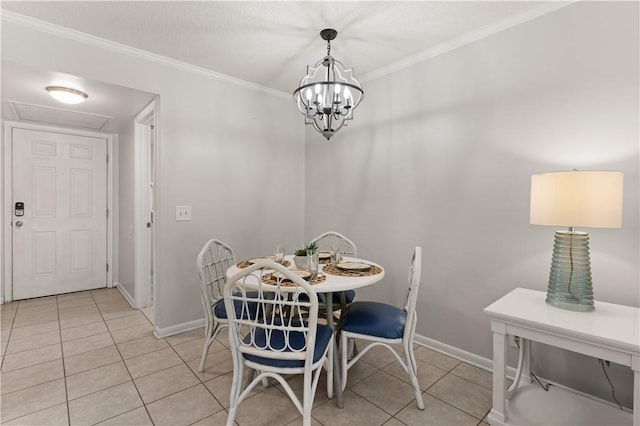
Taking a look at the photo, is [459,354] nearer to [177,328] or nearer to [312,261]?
[312,261]

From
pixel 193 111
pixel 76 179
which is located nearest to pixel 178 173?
pixel 193 111

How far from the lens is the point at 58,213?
3881 mm

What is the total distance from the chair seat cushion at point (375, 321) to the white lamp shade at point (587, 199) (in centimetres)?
100

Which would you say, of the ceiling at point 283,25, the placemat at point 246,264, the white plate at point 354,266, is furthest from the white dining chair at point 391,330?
the ceiling at point 283,25

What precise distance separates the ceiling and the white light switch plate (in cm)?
133

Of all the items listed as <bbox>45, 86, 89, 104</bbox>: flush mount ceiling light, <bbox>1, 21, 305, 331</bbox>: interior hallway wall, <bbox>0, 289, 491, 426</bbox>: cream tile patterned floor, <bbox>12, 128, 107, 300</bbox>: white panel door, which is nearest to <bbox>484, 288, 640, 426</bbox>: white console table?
<bbox>0, 289, 491, 426</bbox>: cream tile patterned floor

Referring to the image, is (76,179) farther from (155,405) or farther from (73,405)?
(155,405)

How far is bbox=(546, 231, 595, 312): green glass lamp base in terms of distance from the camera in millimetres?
1590

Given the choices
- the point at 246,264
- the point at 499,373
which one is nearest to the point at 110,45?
the point at 246,264

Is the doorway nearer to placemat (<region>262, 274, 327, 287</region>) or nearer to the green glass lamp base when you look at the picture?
placemat (<region>262, 274, 327, 287</region>)

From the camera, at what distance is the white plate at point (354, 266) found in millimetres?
2090

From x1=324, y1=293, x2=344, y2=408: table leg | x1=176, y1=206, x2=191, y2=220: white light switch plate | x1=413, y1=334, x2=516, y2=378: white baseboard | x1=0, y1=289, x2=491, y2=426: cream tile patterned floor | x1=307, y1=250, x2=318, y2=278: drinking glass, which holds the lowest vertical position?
x1=0, y1=289, x2=491, y2=426: cream tile patterned floor

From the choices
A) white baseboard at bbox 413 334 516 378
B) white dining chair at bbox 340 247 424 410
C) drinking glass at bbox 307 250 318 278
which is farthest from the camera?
white baseboard at bbox 413 334 516 378

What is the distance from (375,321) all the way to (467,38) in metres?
2.15
